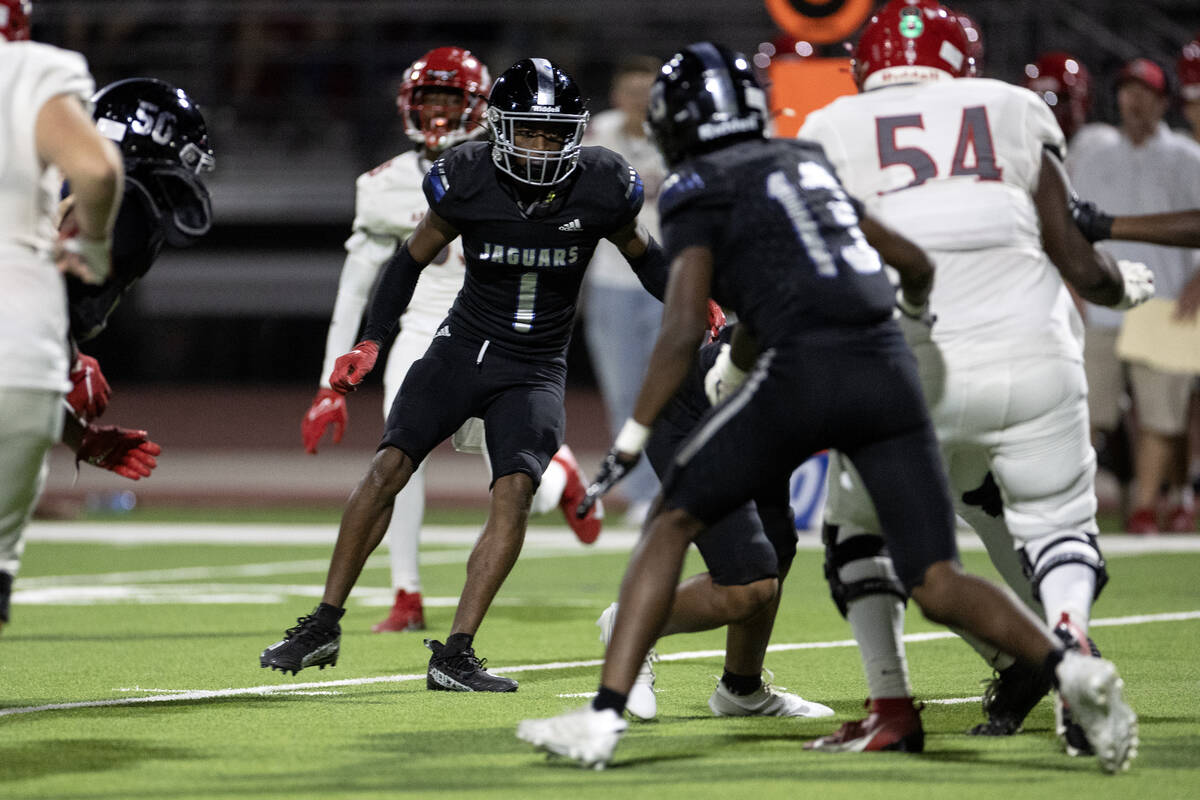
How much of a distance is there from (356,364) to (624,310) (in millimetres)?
6475

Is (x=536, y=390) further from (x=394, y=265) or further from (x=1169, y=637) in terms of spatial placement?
(x=1169, y=637)

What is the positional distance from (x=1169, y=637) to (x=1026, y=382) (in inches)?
107

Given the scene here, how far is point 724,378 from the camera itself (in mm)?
5023

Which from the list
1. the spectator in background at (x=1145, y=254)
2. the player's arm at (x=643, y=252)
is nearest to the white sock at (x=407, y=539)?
the player's arm at (x=643, y=252)

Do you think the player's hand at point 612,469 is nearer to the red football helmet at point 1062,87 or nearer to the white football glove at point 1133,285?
the white football glove at point 1133,285

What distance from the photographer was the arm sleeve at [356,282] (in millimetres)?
7824

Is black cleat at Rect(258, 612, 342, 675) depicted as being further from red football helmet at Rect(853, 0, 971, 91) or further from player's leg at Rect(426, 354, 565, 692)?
red football helmet at Rect(853, 0, 971, 91)

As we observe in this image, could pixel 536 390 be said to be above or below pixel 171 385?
above

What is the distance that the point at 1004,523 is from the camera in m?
5.42

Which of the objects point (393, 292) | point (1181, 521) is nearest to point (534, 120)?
point (393, 292)

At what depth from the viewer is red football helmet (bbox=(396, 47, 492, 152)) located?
772cm

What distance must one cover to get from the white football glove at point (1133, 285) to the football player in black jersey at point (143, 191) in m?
2.64

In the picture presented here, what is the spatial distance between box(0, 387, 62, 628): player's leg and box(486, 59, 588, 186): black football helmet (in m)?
2.12

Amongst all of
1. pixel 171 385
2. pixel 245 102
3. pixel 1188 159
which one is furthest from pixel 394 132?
pixel 1188 159
